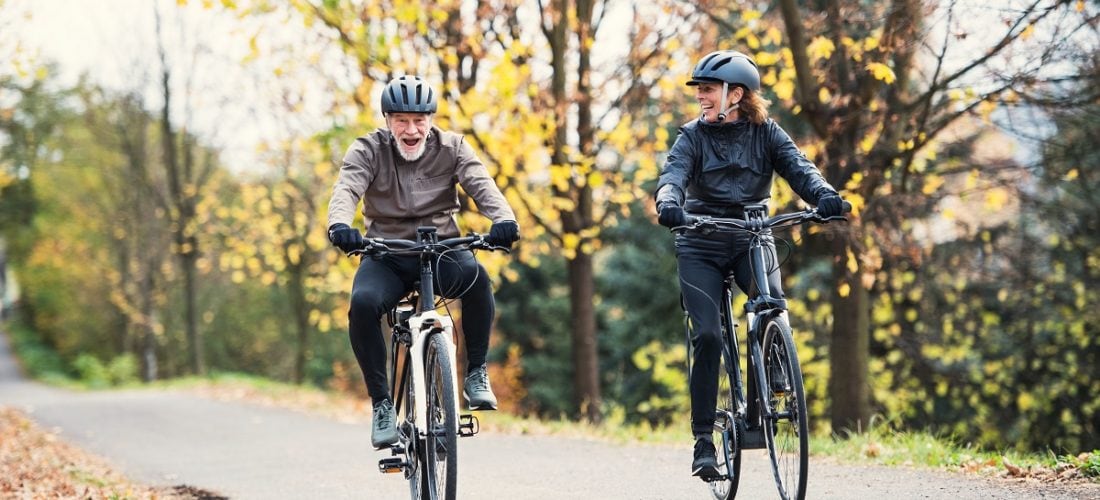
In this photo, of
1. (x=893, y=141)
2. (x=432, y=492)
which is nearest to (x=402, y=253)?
(x=432, y=492)

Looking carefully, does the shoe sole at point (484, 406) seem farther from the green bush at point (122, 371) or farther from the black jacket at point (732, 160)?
the green bush at point (122, 371)

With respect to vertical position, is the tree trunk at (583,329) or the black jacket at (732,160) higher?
the black jacket at (732,160)

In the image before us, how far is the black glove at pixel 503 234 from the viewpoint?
455 centimetres

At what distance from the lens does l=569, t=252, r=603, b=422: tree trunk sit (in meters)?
12.7

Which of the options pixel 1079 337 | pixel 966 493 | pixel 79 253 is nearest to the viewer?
pixel 966 493

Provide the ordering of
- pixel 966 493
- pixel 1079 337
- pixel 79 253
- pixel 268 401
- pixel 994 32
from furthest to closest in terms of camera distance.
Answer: pixel 79 253, pixel 268 401, pixel 1079 337, pixel 994 32, pixel 966 493

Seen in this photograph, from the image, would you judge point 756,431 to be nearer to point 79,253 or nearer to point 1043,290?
A: point 1043,290

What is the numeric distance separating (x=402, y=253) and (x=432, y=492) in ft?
3.39

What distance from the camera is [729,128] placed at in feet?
16.0

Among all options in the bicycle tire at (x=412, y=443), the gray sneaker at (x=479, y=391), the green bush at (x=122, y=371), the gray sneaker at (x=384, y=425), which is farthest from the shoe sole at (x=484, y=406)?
the green bush at (x=122, y=371)

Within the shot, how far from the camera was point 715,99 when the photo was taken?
4793mm

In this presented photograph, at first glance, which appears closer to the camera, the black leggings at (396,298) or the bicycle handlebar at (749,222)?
the bicycle handlebar at (749,222)

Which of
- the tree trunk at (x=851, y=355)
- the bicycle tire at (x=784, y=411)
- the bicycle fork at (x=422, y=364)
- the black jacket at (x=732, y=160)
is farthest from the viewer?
the tree trunk at (x=851, y=355)

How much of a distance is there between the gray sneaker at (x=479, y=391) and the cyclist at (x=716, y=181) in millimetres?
902
